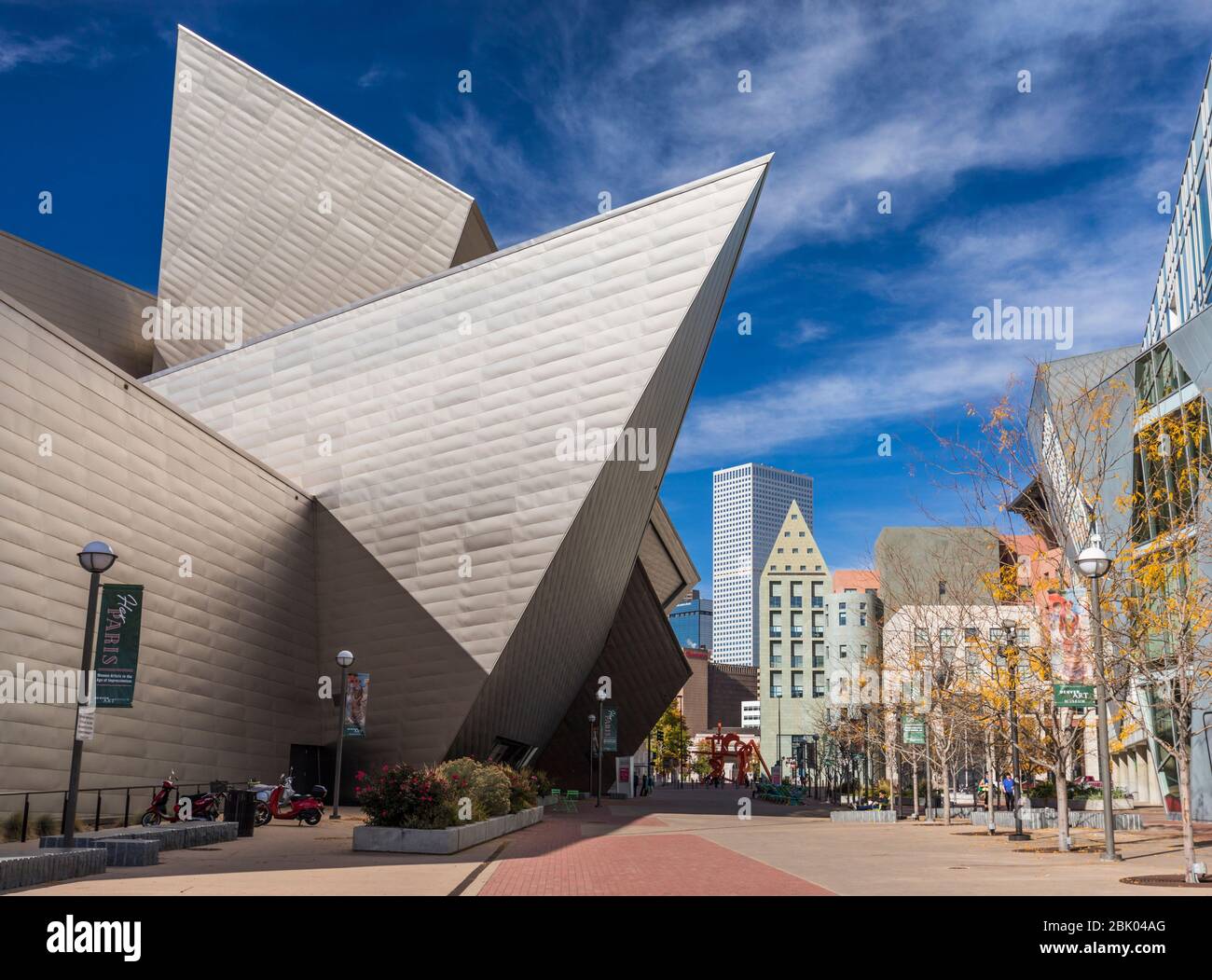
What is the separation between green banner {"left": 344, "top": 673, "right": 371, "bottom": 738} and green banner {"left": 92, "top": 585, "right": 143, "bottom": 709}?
34.6ft

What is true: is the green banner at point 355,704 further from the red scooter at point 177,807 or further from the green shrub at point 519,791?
the red scooter at point 177,807

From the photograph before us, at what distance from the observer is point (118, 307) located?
42688 millimetres

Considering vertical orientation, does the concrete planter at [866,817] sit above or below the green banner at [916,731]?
below

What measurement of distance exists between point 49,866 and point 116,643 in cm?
479

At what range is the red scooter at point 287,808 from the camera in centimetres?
2303

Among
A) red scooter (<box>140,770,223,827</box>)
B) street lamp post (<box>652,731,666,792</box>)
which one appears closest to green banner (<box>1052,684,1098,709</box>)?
red scooter (<box>140,770,223,827</box>)

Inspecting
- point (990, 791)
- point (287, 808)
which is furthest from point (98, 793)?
point (990, 791)

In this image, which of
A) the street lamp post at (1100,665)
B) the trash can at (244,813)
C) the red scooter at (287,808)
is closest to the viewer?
the street lamp post at (1100,665)

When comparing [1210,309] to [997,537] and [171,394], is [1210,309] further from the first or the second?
[171,394]

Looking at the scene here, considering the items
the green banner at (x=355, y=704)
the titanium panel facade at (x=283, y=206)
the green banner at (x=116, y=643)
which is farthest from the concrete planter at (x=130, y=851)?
the titanium panel facade at (x=283, y=206)

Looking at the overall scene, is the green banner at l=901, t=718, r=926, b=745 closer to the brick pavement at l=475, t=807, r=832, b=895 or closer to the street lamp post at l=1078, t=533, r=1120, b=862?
the brick pavement at l=475, t=807, r=832, b=895

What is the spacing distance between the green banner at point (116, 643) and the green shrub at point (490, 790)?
709cm

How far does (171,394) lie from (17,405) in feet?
44.2

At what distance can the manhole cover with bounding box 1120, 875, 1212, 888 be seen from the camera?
562 inches
